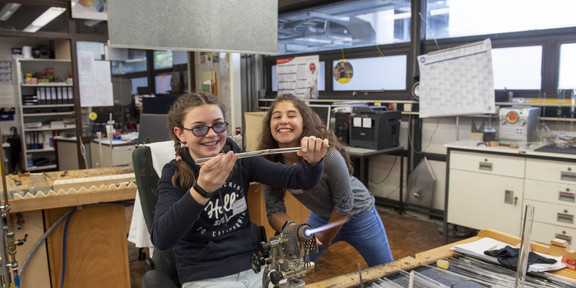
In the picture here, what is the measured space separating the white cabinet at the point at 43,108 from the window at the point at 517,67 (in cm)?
Result: 567

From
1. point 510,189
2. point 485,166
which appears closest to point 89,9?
point 485,166

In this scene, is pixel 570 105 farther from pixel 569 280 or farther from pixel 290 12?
pixel 290 12

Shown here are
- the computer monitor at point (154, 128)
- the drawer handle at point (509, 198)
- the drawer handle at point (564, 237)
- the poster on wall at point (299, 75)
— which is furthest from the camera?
the poster on wall at point (299, 75)

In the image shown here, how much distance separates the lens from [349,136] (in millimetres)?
4301

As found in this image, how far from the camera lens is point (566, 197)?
283 cm

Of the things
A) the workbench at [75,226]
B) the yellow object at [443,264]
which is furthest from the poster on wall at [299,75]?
the yellow object at [443,264]

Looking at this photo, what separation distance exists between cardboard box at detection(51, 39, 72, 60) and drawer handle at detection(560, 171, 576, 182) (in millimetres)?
6335

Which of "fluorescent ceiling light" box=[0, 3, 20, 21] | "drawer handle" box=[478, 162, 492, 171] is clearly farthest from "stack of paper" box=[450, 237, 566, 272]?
"fluorescent ceiling light" box=[0, 3, 20, 21]

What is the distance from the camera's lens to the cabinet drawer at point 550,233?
111 inches

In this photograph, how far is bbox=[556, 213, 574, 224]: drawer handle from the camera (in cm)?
281

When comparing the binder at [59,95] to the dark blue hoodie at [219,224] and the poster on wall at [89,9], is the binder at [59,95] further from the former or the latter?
the dark blue hoodie at [219,224]

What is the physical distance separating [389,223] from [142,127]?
2.52 m

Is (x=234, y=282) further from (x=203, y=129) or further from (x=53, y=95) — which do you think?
(x=53, y=95)

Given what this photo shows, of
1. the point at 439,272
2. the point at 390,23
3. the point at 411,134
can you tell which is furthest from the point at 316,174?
the point at 390,23
